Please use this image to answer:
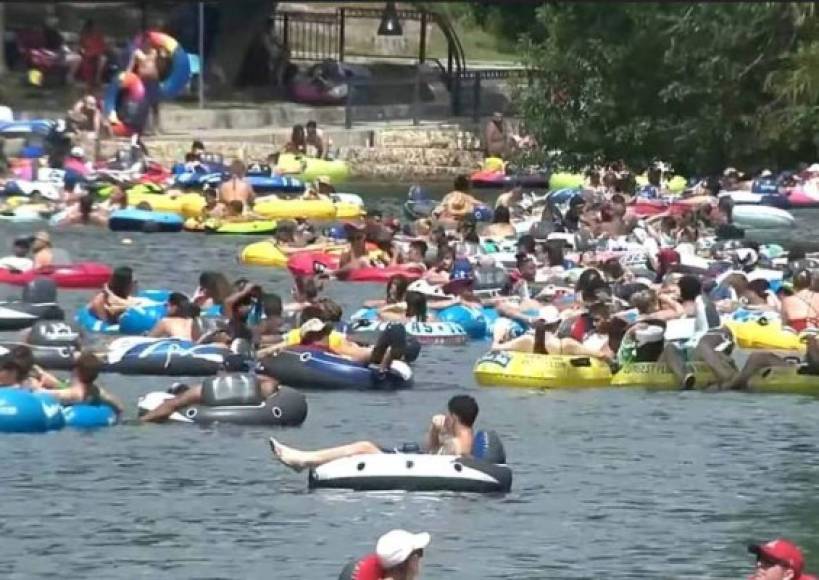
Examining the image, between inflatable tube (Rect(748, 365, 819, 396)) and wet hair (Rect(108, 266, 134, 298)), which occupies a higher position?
wet hair (Rect(108, 266, 134, 298))

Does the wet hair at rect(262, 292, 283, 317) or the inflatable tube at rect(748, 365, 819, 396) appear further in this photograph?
the wet hair at rect(262, 292, 283, 317)

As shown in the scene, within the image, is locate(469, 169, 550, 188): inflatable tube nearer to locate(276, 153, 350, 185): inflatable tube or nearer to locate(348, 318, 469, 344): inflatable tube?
locate(276, 153, 350, 185): inflatable tube

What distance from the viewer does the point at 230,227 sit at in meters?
42.1

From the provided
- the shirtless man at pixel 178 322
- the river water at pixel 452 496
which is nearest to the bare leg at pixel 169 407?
the river water at pixel 452 496

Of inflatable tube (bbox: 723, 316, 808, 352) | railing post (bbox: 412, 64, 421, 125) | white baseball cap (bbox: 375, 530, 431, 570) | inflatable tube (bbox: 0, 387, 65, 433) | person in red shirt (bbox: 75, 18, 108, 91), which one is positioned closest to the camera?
white baseball cap (bbox: 375, 530, 431, 570)

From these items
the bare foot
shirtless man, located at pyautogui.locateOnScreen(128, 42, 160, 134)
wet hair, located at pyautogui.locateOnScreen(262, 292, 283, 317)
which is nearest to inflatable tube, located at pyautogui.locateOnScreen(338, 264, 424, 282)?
wet hair, located at pyautogui.locateOnScreen(262, 292, 283, 317)

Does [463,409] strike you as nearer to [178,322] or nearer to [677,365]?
[677,365]

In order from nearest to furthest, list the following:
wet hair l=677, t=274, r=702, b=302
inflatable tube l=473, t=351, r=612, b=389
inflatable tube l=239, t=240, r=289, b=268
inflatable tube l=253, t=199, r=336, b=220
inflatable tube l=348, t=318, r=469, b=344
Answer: inflatable tube l=473, t=351, r=612, b=389 < wet hair l=677, t=274, r=702, b=302 < inflatable tube l=348, t=318, r=469, b=344 < inflatable tube l=239, t=240, r=289, b=268 < inflatable tube l=253, t=199, r=336, b=220

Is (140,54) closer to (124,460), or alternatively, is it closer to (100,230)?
(100,230)

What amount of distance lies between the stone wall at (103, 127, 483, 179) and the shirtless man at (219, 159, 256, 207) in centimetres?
656

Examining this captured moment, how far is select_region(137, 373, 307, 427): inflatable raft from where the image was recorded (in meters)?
24.7

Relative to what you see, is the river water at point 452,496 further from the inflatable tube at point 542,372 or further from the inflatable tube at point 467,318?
the inflatable tube at point 467,318

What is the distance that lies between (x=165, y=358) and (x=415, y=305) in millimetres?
3814

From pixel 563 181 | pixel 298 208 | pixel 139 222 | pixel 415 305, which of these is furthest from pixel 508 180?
pixel 415 305
